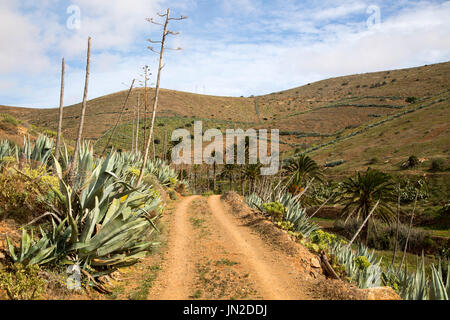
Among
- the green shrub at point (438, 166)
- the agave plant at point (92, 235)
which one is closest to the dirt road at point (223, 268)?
the agave plant at point (92, 235)

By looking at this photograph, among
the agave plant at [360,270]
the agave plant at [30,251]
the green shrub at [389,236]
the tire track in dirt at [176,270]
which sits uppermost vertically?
the agave plant at [30,251]

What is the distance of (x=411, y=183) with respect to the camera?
3116 cm

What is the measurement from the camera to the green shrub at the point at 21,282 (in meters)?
4.26

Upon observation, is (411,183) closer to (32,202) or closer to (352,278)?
(352,278)

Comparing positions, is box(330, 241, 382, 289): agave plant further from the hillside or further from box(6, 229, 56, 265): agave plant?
the hillside

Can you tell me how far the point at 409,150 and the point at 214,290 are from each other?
42418 millimetres

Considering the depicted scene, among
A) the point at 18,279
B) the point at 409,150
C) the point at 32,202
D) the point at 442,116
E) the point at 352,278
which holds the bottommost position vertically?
the point at 352,278

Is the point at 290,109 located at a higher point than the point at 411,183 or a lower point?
higher

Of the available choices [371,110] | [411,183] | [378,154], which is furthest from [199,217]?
[371,110]

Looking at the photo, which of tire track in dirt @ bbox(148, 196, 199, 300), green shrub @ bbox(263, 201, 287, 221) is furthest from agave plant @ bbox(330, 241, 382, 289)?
tire track in dirt @ bbox(148, 196, 199, 300)

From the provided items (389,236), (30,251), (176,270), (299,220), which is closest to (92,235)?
(30,251)

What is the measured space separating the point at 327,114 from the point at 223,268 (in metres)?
72.5

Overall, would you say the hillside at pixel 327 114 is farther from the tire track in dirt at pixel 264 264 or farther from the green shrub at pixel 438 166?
the tire track in dirt at pixel 264 264

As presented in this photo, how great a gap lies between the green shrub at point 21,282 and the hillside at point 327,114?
3260 cm
